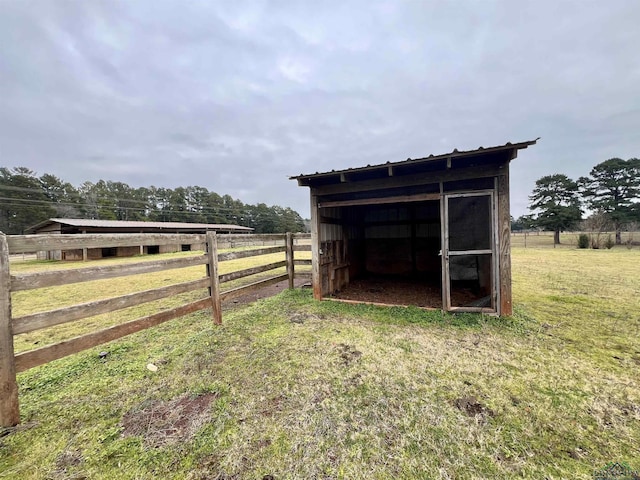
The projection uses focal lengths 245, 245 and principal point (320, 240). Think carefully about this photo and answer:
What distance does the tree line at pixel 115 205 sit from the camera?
4038 centimetres

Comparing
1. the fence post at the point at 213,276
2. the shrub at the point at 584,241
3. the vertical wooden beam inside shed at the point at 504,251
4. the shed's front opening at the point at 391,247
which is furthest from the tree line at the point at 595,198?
the fence post at the point at 213,276

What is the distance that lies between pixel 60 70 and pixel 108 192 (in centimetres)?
4703

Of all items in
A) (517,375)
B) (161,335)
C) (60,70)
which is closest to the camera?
(517,375)

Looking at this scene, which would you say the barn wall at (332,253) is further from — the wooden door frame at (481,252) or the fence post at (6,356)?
the fence post at (6,356)

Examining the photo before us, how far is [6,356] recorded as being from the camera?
1.90 m

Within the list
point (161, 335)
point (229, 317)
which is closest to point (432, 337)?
point (229, 317)

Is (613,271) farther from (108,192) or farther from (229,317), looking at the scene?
(108,192)

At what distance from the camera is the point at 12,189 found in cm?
4122

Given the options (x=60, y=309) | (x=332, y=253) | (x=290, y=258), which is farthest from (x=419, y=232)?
(x=60, y=309)

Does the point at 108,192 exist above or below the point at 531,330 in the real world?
above

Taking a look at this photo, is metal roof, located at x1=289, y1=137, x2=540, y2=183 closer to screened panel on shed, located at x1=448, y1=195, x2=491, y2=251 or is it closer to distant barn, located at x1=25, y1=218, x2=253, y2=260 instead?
screened panel on shed, located at x1=448, y1=195, x2=491, y2=251

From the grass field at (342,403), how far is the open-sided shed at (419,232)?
1.32 metres

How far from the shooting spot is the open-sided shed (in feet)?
13.4

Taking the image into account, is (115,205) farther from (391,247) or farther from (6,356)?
(6,356)
